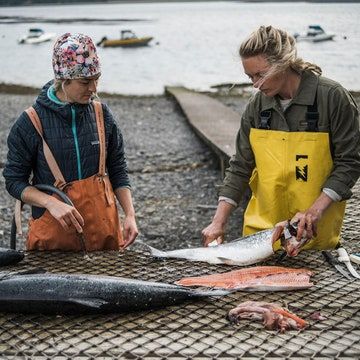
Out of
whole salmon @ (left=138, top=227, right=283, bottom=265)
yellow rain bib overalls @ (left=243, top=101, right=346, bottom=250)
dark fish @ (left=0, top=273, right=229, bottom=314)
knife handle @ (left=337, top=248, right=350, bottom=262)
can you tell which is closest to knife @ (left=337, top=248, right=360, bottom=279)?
knife handle @ (left=337, top=248, right=350, bottom=262)

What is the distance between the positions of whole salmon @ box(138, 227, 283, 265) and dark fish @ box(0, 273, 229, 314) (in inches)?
28.5

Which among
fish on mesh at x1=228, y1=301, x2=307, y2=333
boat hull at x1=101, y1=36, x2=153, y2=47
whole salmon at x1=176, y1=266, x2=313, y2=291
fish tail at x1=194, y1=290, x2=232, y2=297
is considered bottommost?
boat hull at x1=101, y1=36, x2=153, y2=47

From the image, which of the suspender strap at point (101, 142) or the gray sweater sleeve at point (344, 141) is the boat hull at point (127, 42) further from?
the gray sweater sleeve at point (344, 141)

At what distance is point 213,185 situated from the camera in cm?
1180

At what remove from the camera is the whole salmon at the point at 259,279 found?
3828mm

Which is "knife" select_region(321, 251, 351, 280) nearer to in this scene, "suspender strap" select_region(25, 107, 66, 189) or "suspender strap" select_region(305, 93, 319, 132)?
"suspender strap" select_region(305, 93, 319, 132)

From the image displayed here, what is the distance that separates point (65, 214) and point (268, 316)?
1.52m

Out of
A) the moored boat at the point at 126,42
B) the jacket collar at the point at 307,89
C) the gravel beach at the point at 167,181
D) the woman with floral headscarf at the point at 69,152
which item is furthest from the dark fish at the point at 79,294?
the moored boat at the point at 126,42

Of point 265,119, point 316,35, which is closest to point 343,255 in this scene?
point 265,119

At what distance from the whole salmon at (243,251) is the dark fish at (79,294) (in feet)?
2.37

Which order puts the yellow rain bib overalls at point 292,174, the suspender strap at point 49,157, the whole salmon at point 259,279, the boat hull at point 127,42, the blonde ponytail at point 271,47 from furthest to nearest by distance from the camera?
1. the boat hull at point 127,42
2. the suspender strap at point 49,157
3. the yellow rain bib overalls at point 292,174
4. the blonde ponytail at point 271,47
5. the whole salmon at point 259,279

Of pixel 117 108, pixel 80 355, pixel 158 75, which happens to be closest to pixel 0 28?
pixel 158 75

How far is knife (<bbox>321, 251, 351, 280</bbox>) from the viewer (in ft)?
13.5

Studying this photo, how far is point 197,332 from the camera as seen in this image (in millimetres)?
3303
